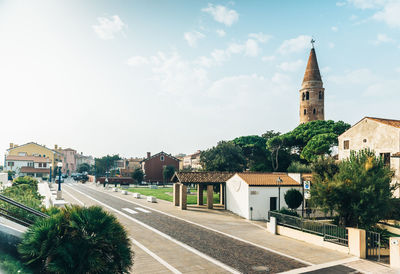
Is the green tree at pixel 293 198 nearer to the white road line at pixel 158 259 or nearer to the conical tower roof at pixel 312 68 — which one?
the white road line at pixel 158 259

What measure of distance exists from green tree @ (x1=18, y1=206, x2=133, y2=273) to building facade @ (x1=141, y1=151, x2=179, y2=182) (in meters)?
67.2

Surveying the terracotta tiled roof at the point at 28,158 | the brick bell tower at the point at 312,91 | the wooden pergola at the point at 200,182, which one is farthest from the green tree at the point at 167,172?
the terracotta tiled roof at the point at 28,158

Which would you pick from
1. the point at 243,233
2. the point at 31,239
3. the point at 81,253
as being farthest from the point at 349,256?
the point at 31,239

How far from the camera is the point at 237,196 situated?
88.5ft

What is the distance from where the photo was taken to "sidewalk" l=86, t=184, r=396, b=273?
1266cm

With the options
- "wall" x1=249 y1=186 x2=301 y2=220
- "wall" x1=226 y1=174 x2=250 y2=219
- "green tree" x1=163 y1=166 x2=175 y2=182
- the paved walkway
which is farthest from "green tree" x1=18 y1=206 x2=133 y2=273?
"green tree" x1=163 y1=166 x2=175 y2=182

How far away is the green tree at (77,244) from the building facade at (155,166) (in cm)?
6725

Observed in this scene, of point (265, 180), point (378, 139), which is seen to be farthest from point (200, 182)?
point (378, 139)

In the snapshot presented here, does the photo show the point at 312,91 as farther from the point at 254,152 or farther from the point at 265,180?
the point at 265,180

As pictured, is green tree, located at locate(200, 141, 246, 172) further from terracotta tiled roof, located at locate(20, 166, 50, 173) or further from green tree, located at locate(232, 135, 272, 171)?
terracotta tiled roof, located at locate(20, 166, 50, 173)

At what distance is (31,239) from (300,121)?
83500mm

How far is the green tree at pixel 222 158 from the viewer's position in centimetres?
3947

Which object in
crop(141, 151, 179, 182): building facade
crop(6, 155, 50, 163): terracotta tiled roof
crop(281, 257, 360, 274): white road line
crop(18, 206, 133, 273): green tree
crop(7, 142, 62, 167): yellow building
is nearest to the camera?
crop(18, 206, 133, 273): green tree

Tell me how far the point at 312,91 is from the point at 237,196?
199 feet
